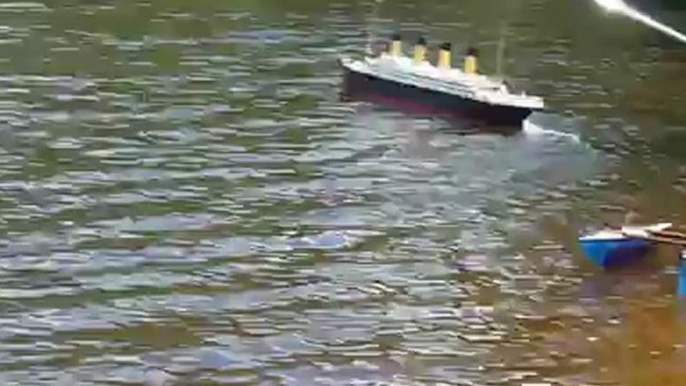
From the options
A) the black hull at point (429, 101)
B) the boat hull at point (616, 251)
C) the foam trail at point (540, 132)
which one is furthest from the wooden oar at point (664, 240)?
the black hull at point (429, 101)

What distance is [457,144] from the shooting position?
5334cm

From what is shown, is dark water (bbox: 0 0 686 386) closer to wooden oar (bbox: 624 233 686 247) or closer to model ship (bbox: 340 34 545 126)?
model ship (bbox: 340 34 545 126)

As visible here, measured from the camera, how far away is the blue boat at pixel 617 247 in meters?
38.4

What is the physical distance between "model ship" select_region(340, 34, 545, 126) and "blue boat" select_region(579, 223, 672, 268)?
1656 centimetres

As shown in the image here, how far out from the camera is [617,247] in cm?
3844

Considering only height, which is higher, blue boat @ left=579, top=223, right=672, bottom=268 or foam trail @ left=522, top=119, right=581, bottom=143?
foam trail @ left=522, top=119, right=581, bottom=143

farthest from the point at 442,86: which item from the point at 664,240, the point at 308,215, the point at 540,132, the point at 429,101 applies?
the point at 664,240

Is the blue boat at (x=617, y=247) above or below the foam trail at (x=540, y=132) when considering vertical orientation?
below

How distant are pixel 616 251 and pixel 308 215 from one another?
9441 mm

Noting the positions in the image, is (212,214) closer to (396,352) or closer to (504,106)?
(396,352)

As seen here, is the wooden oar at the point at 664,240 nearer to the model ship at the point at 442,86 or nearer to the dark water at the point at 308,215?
the dark water at the point at 308,215

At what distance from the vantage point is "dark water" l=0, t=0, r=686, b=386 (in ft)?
109

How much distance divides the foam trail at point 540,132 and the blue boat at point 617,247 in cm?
1548

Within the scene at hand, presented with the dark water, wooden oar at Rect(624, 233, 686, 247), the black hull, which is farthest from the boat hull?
the black hull
